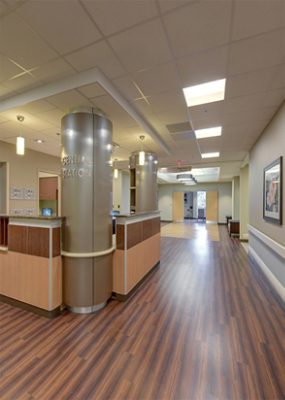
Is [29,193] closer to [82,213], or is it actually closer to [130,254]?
[82,213]

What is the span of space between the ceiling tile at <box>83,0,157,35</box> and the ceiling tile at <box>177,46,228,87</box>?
0.66 metres

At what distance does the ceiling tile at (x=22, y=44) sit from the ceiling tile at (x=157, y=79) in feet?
3.39

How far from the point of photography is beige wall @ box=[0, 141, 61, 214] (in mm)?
4758

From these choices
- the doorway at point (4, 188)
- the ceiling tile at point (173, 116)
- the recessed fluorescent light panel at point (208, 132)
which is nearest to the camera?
the ceiling tile at point (173, 116)

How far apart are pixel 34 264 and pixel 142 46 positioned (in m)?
2.94

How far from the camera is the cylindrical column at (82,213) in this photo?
106 inches

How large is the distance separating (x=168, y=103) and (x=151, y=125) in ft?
2.96

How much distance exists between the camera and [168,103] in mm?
3043

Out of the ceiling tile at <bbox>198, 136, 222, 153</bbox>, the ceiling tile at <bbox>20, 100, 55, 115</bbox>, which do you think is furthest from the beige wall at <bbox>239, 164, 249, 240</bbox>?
the ceiling tile at <bbox>20, 100, 55, 115</bbox>

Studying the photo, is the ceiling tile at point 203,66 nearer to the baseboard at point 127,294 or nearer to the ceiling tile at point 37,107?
the ceiling tile at point 37,107

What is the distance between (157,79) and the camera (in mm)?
2459

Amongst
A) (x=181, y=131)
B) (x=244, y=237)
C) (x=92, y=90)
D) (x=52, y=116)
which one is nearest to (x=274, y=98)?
(x=181, y=131)

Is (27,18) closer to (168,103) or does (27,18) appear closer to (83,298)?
(168,103)

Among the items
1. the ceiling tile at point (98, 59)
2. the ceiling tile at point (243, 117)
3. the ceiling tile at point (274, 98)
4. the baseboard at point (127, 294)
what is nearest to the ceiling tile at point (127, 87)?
the ceiling tile at point (98, 59)
